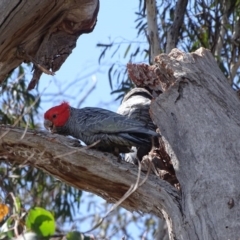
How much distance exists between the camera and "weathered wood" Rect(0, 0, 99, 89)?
4.79 meters

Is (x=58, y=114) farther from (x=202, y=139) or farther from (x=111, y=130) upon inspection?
(x=202, y=139)

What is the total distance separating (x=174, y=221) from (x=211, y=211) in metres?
0.20

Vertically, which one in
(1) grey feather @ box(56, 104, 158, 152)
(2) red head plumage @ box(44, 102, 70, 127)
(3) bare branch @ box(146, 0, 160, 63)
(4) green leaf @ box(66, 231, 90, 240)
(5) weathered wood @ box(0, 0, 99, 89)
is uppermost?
(3) bare branch @ box(146, 0, 160, 63)

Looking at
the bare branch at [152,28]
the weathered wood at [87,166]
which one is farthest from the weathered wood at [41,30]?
the bare branch at [152,28]

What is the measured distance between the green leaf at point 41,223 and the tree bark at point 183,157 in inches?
54.2

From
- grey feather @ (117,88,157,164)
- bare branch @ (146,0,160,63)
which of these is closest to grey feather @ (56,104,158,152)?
grey feather @ (117,88,157,164)

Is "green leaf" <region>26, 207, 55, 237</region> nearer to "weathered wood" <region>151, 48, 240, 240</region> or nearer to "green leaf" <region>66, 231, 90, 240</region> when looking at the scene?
"green leaf" <region>66, 231, 90, 240</region>

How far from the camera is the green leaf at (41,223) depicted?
293cm

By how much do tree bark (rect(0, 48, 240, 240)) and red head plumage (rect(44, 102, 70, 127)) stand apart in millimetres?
662

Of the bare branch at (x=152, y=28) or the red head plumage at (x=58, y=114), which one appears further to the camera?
the bare branch at (x=152, y=28)

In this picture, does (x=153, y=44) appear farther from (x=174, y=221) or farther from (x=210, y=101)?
(x=174, y=221)

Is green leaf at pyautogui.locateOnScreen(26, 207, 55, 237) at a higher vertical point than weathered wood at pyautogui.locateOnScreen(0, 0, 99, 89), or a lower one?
lower

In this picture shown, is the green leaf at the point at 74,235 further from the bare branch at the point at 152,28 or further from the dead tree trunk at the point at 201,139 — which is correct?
the bare branch at the point at 152,28

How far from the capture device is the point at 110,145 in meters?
4.86
